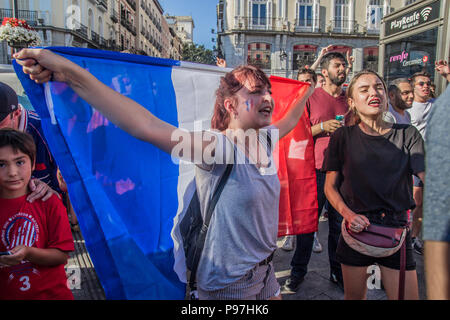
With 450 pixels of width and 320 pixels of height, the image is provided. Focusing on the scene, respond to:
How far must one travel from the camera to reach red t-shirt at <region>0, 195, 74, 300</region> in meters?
1.52

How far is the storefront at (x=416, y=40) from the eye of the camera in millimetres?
5254

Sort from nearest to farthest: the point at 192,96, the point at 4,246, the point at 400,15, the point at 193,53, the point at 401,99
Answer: the point at 4,246, the point at 192,96, the point at 401,99, the point at 400,15, the point at 193,53

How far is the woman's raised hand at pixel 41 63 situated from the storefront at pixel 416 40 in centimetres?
616

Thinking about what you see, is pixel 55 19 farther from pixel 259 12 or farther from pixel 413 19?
pixel 413 19

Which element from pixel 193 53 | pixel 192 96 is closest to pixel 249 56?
pixel 193 53

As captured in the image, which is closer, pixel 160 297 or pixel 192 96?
pixel 160 297

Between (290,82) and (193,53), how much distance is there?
170ft

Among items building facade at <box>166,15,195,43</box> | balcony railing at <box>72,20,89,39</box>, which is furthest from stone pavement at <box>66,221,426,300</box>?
building facade at <box>166,15,195,43</box>

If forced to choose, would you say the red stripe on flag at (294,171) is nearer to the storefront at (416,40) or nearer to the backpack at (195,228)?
the backpack at (195,228)

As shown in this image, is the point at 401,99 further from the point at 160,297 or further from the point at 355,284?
the point at 160,297

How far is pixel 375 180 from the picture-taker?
1800 mm

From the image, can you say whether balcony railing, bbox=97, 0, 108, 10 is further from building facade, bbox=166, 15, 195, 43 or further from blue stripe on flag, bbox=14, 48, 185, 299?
building facade, bbox=166, 15, 195, 43

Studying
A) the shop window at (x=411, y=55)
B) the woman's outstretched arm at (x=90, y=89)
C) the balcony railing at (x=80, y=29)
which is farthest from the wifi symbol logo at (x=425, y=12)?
the balcony railing at (x=80, y=29)
